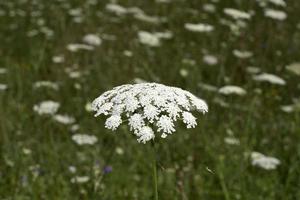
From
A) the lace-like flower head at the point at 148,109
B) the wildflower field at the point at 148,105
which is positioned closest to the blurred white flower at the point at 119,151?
the wildflower field at the point at 148,105

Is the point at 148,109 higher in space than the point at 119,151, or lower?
higher

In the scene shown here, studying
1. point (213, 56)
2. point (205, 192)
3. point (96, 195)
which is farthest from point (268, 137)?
point (96, 195)

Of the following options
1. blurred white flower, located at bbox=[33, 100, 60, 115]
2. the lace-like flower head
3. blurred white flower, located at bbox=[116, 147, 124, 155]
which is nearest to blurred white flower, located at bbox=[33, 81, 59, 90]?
blurred white flower, located at bbox=[33, 100, 60, 115]

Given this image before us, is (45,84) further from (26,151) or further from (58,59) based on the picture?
(26,151)

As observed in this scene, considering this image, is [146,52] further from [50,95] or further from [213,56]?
[50,95]

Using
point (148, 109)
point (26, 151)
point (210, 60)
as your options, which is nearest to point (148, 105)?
point (148, 109)

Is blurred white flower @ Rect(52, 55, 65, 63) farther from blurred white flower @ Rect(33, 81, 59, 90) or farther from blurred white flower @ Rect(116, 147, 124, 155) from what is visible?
A: blurred white flower @ Rect(116, 147, 124, 155)

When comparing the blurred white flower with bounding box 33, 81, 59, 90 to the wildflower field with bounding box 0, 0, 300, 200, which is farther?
the blurred white flower with bounding box 33, 81, 59, 90

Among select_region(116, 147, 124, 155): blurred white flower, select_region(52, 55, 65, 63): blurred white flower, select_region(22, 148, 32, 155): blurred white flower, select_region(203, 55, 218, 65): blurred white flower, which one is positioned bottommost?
select_region(203, 55, 218, 65): blurred white flower

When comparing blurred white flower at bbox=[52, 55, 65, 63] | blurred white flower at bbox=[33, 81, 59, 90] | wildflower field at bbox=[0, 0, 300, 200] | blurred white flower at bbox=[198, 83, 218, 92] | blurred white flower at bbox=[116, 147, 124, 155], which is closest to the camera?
wildflower field at bbox=[0, 0, 300, 200]
